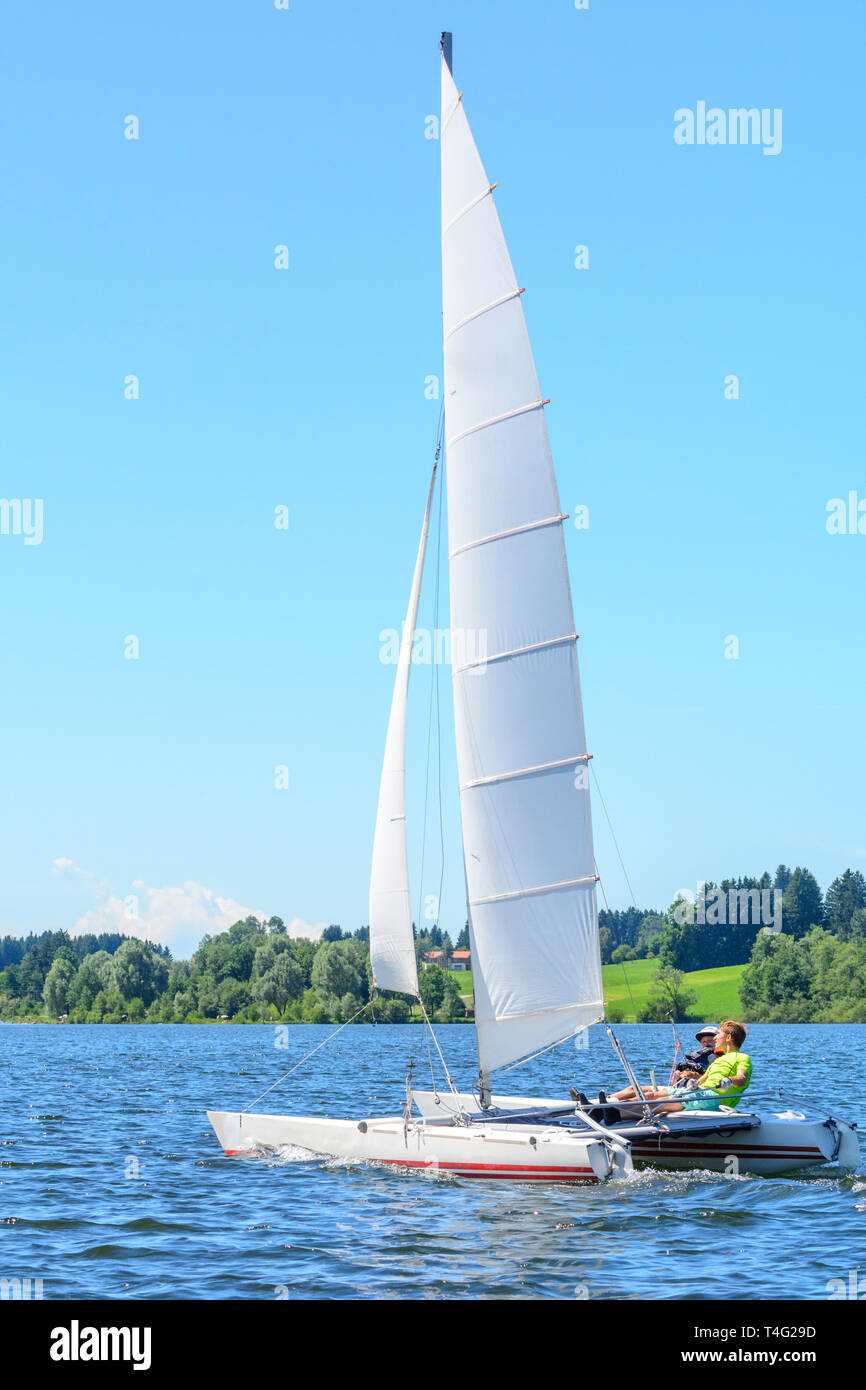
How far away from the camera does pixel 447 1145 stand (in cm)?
2262

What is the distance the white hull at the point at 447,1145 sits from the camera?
835 inches

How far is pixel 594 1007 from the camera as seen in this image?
24.6 metres

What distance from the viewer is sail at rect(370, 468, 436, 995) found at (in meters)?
24.6

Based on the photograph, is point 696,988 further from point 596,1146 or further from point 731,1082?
point 596,1146

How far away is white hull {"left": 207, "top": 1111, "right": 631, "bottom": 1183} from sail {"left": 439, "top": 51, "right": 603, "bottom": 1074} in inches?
77.9

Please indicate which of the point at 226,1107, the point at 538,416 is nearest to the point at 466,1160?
the point at 538,416

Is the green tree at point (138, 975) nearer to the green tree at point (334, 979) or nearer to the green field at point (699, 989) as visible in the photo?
the green tree at point (334, 979)

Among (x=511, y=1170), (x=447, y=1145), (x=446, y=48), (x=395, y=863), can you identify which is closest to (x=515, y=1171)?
(x=511, y=1170)

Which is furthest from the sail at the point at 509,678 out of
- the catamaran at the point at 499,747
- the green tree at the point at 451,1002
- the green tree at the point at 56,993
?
the green tree at the point at 56,993

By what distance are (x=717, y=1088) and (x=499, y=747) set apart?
268 inches

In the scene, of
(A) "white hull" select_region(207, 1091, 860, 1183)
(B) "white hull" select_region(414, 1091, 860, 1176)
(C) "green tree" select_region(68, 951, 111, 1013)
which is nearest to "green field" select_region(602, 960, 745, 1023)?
(C) "green tree" select_region(68, 951, 111, 1013)

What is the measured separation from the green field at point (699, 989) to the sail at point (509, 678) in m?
100

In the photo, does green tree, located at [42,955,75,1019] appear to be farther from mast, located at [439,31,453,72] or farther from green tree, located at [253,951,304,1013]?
mast, located at [439,31,453,72]
